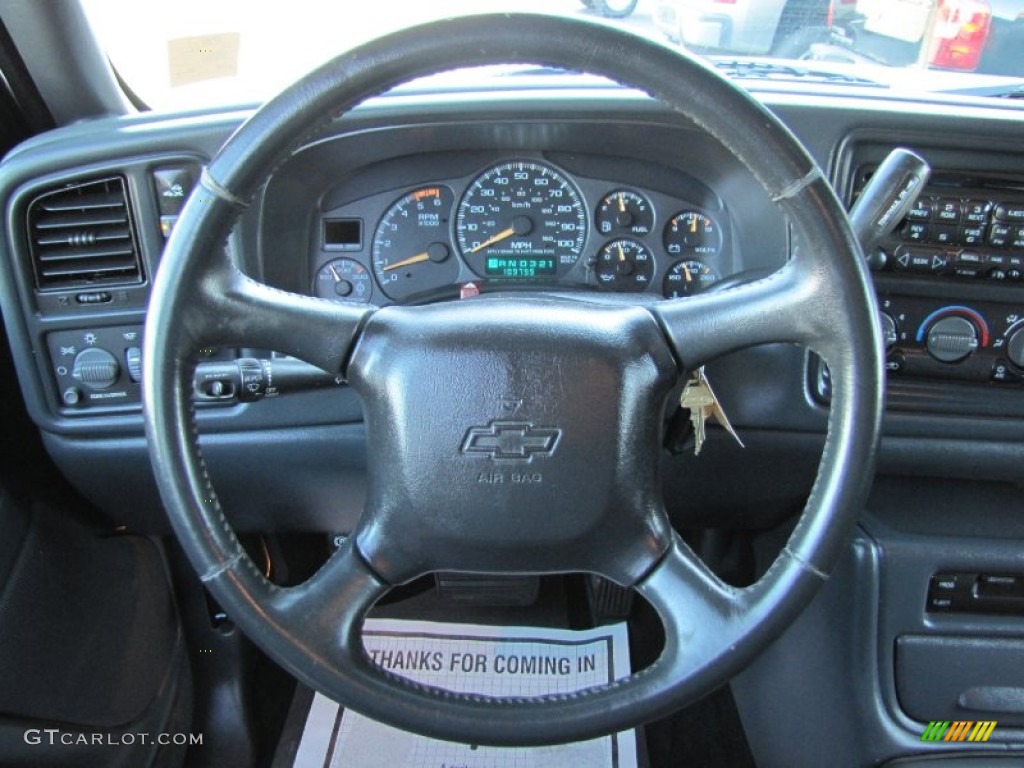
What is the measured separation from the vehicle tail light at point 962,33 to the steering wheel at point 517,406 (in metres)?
0.83

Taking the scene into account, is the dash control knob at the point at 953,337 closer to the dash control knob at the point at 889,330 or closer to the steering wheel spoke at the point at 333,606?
the dash control knob at the point at 889,330

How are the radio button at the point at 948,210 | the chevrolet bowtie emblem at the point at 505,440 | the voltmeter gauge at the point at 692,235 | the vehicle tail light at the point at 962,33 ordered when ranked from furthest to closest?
the vehicle tail light at the point at 962,33 < the voltmeter gauge at the point at 692,235 < the radio button at the point at 948,210 < the chevrolet bowtie emblem at the point at 505,440

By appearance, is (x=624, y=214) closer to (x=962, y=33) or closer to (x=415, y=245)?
(x=415, y=245)

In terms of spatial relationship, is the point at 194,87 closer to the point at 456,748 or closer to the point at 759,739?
the point at 456,748

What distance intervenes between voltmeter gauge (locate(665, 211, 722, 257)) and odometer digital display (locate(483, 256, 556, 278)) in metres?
0.17

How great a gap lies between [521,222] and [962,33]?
0.75 meters

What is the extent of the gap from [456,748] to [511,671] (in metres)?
0.16

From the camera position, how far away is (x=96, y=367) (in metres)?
1.33

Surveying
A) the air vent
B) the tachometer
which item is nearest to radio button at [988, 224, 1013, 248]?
the tachometer

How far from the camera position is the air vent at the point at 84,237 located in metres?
1.30

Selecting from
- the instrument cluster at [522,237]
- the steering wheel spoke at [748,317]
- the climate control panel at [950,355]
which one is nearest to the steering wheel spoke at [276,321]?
the steering wheel spoke at [748,317]

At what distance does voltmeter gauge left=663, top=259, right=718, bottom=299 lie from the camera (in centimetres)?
134

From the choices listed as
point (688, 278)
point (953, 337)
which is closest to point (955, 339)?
point (953, 337)

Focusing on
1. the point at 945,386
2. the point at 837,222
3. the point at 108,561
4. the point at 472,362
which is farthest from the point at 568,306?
the point at 108,561
